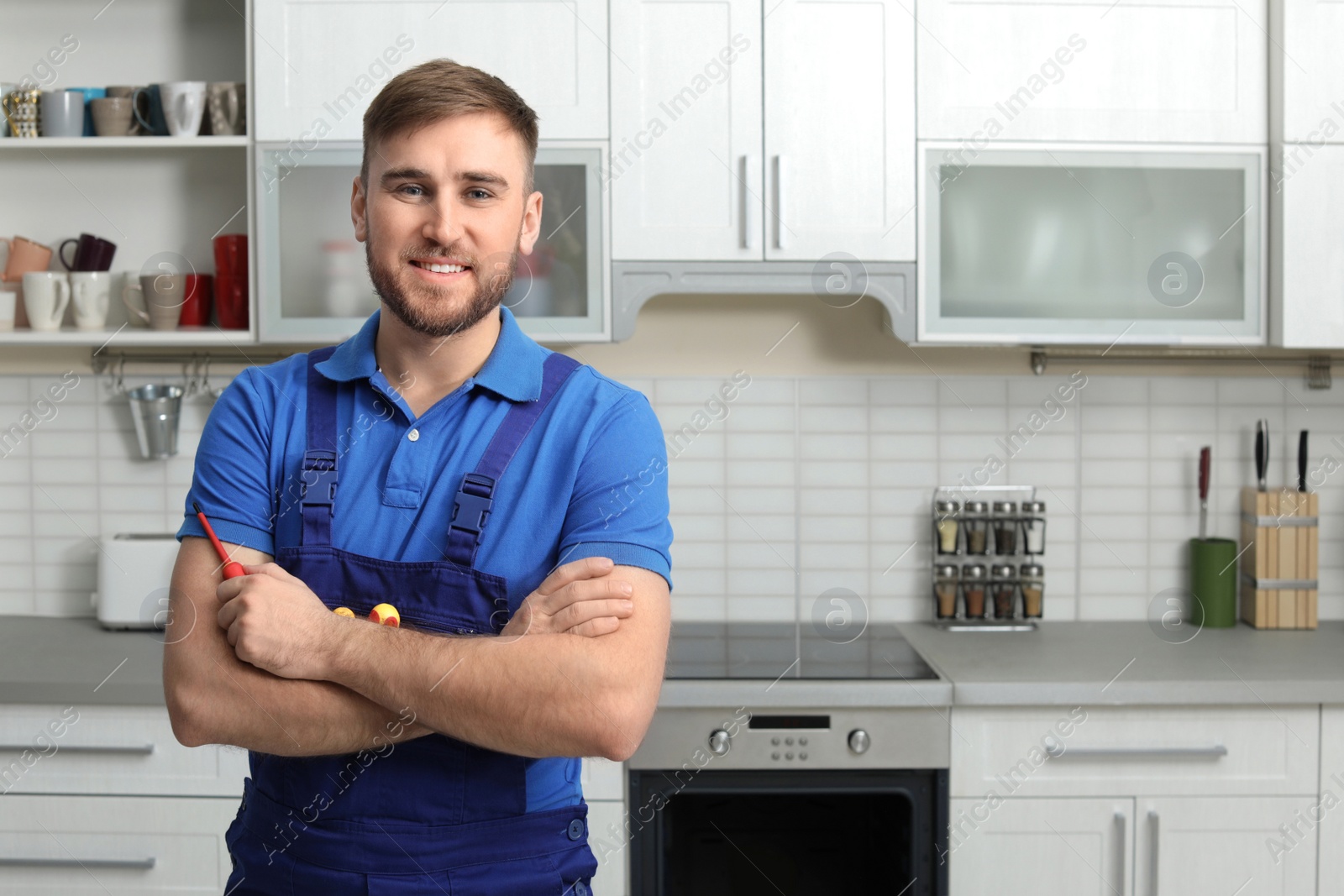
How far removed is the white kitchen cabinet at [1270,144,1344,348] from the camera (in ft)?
7.41

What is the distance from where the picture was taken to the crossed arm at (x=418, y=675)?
1112 mm

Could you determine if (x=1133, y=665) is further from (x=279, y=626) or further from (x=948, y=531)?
(x=279, y=626)

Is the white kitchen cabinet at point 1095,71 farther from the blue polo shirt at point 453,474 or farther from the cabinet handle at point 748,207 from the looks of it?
the blue polo shirt at point 453,474

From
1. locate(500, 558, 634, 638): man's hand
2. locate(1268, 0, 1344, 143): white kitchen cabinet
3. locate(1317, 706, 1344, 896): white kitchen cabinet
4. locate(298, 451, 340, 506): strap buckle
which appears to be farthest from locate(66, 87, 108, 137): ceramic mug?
locate(1317, 706, 1344, 896): white kitchen cabinet

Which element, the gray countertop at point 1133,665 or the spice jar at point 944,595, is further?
the spice jar at point 944,595

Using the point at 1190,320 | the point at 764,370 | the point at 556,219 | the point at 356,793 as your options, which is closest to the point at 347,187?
the point at 556,219

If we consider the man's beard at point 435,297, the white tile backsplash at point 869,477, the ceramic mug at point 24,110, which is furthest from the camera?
the white tile backsplash at point 869,477

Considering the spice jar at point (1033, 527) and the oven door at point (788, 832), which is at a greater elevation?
the spice jar at point (1033, 527)

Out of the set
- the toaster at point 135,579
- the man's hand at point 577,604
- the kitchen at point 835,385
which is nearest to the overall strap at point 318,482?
the man's hand at point 577,604

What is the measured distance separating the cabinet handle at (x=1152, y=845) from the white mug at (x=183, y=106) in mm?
2330

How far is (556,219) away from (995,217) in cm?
89

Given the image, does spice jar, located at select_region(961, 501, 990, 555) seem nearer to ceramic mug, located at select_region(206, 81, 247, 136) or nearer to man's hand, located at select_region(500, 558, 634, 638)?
man's hand, located at select_region(500, 558, 634, 638)

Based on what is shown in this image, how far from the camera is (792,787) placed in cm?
208

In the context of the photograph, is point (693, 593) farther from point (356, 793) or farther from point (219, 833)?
point (356, 793)
